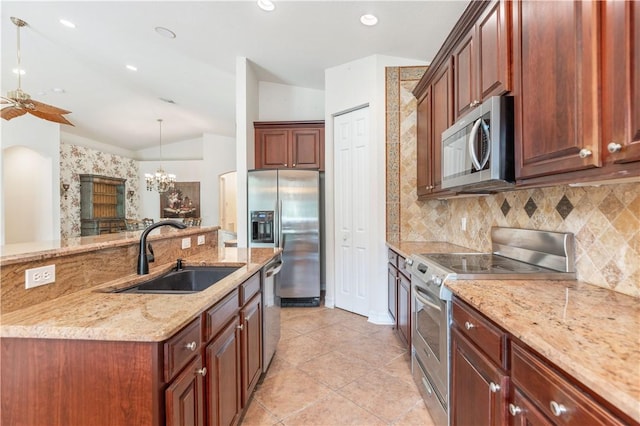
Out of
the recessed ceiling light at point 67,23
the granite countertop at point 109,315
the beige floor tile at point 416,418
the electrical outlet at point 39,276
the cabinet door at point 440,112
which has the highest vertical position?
the recessed ceiling light at point 67,23

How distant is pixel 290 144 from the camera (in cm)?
457

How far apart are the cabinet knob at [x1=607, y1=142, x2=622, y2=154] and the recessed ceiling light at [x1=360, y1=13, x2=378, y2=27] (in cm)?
251

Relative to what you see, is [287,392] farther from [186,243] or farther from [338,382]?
[186,243]

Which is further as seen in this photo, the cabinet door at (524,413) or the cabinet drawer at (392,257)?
the cabinet drawer at (392,257)

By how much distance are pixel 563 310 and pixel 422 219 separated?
242 cm

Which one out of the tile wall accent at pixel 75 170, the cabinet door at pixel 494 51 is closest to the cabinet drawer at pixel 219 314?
the cabinet door at pixel 494 51

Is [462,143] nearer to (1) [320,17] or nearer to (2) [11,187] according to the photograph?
(1) [320,17]

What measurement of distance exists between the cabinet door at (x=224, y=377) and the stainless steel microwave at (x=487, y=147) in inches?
61.1

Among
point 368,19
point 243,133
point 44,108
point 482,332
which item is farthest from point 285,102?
point 482,332

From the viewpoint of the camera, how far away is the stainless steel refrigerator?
13.2ft

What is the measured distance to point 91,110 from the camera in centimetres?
623

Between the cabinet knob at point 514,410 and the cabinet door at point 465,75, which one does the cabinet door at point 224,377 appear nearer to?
the cabinet knob at point 514,410

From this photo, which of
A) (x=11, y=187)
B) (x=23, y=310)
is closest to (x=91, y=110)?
(x=11, y=187)

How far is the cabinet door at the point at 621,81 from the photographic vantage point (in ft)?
2.85
